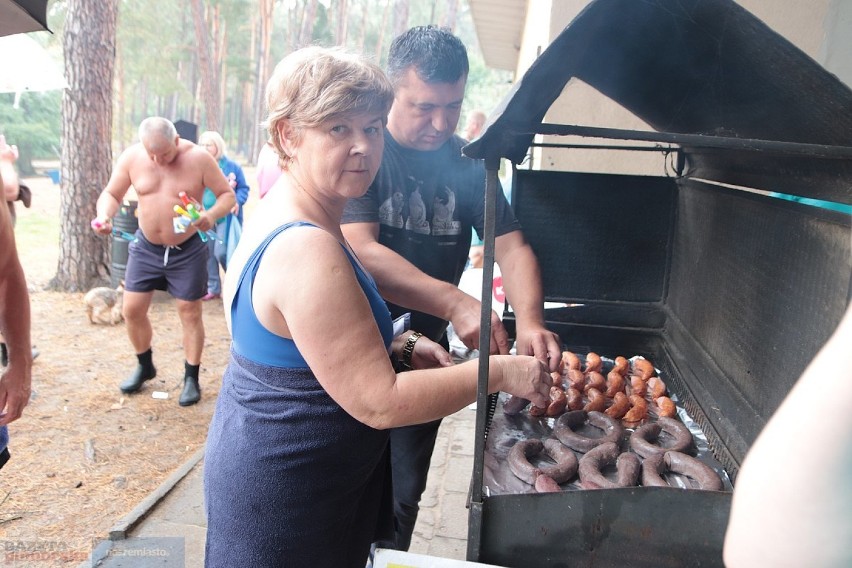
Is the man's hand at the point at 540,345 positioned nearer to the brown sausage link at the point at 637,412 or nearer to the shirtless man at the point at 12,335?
the brown sausage link at the point at 637,412

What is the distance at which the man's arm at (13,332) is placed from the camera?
224 cm

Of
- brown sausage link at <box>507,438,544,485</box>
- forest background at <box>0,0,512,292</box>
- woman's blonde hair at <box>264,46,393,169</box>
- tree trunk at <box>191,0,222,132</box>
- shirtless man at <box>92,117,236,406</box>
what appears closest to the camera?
woman's blonde hair at <box>264,46,393,169</box>

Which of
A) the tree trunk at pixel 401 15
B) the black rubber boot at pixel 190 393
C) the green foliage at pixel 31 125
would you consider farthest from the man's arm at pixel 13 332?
the green foliage at pixel 31 125

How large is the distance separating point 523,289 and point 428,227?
48 cm

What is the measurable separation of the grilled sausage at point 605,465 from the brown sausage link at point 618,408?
409 mm

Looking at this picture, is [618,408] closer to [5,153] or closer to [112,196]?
[112,196]

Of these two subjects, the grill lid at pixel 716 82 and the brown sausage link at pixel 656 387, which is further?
the brown sausage link at pixel 656 387

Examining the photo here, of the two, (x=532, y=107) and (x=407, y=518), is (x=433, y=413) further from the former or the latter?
(x=407, y=518)

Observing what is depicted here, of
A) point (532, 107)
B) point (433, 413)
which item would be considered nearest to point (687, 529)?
point (433, 413)

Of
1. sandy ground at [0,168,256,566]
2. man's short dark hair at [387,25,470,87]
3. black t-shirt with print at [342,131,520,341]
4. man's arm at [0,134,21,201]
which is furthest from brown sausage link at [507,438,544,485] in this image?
man's arm at [0,134,21,201]

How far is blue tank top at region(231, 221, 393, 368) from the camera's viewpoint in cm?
147

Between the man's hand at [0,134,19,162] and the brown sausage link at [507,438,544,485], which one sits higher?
the man's hand at [0,134,19,162]

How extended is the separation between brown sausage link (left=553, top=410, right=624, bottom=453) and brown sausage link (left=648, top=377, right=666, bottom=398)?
381 mm

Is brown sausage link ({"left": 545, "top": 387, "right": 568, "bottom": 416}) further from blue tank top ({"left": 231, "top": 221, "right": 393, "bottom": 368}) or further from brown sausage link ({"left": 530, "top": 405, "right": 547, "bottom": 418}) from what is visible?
blue tank top ({"left": 231, "top": 221, "right": 393, "bottom": 368})
